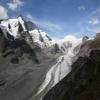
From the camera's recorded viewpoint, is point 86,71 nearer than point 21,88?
Yes

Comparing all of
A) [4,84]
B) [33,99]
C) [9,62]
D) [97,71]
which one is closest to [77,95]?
[97,71]

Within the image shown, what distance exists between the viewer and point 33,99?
77.2 meters

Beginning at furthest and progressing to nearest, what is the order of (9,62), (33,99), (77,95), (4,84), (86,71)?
1. (9,62)
2. (4,84)
3. (33,99)
4. (86,71)
5. (77,95)

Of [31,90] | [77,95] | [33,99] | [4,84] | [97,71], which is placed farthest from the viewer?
[4,84]

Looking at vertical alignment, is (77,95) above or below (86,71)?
below

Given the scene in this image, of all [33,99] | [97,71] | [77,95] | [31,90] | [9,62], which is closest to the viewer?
[77,95]

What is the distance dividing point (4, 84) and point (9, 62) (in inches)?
3218

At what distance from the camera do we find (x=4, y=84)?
109 meters

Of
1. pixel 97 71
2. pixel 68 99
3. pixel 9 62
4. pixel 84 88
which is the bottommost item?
pixel 9 62

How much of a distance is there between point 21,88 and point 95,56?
5358 cm

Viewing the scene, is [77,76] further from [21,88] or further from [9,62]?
[9,62]

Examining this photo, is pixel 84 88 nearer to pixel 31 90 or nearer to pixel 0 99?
pixel 0 99

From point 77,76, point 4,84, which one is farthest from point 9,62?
point 77,76

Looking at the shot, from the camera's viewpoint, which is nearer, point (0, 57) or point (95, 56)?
point (95, 56)
